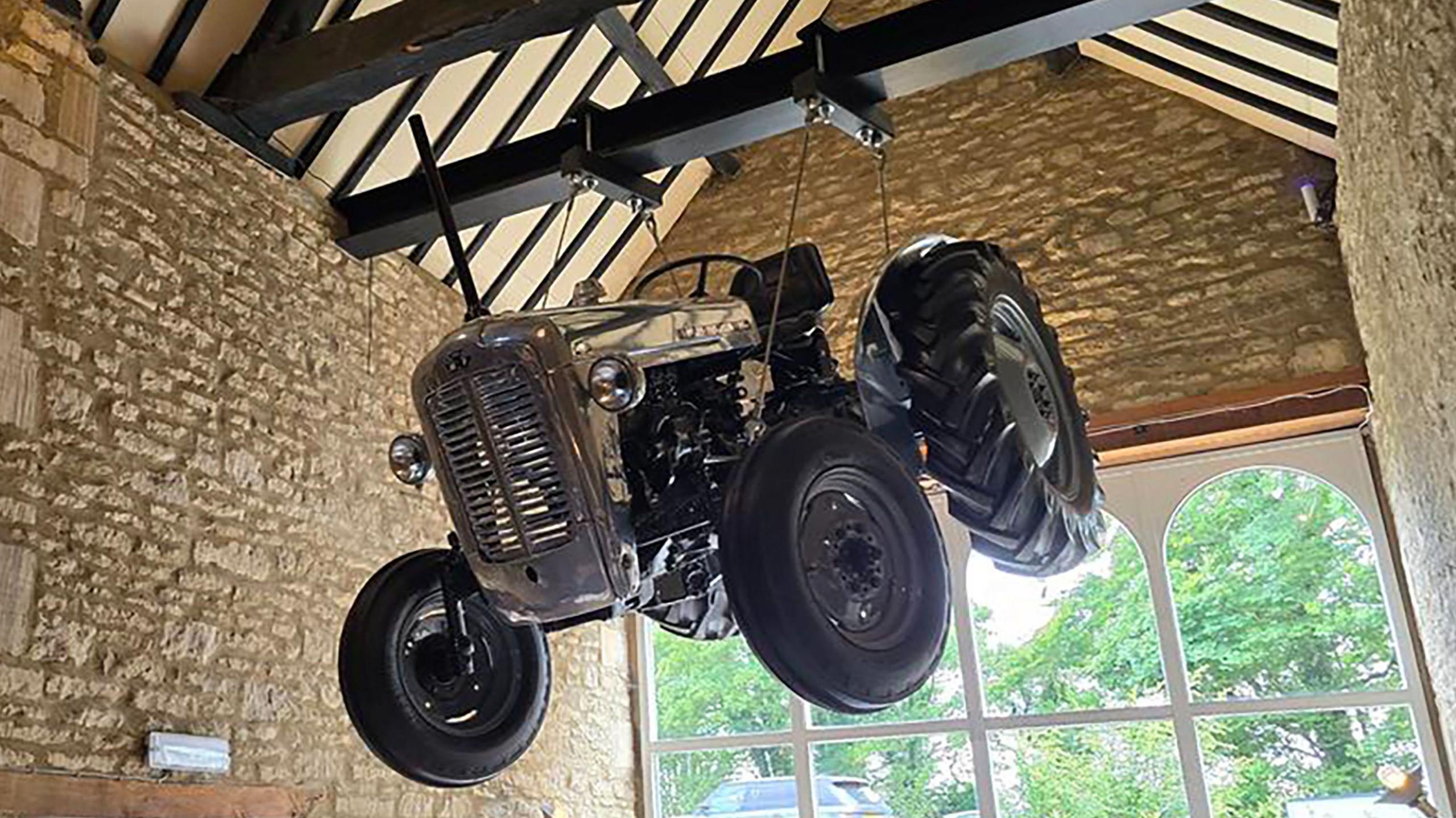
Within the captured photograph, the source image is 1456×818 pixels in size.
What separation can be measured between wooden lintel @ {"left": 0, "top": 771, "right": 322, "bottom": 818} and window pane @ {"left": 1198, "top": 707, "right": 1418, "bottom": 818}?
178 inches

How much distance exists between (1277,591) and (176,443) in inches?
210

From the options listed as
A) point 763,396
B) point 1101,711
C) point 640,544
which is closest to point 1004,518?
point 763,396

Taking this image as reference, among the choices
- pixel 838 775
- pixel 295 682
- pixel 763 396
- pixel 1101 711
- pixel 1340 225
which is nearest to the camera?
pixel 763 396

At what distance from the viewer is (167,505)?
471 centimetres

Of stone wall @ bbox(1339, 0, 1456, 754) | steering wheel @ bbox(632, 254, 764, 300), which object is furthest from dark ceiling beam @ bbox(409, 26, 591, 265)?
stone wall @ bbox(1339, 0, 1456, 754)

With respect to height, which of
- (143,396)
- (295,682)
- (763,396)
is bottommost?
(295,682)

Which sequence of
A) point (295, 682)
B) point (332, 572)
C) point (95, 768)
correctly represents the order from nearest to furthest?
point (95, 768) < point (295, 682) < point (332, 572)

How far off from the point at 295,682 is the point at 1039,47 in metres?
3.97

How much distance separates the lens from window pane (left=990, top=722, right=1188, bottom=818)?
660 centimetres

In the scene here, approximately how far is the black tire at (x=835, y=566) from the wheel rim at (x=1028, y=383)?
46cm

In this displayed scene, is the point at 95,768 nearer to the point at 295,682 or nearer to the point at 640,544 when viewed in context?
the point at 295,682

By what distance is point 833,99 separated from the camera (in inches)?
188

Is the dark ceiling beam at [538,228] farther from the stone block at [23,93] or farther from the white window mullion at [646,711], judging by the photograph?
the stone block at [23,93]

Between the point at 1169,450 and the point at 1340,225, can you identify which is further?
the point at 1169,450
